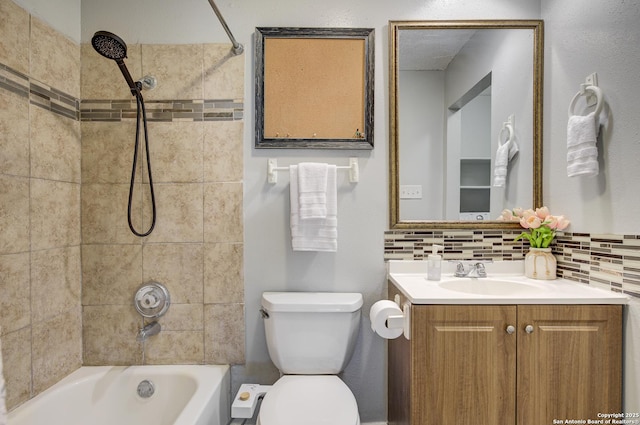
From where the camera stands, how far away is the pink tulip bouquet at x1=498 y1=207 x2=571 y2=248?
1.53m

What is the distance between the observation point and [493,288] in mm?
1551

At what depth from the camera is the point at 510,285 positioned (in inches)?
60.2

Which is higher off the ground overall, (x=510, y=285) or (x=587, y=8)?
(x=587, y=8)

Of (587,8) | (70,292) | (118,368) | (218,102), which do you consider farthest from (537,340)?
(70,292)

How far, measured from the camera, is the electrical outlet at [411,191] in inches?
66.6

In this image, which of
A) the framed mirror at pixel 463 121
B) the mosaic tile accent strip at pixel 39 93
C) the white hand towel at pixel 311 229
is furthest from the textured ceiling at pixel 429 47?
the mosaic tile accent strip at pixel 39 93

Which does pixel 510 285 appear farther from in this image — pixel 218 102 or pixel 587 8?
pixel 218 102

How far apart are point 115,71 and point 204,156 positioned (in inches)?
25.0

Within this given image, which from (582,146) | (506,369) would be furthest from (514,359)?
(582,146)

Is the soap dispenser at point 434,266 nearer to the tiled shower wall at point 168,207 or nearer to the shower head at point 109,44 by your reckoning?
the tiled shower wall at point 168,207

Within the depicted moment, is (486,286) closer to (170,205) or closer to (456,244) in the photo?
(456,244)

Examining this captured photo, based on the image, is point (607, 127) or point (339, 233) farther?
point (339, 233)

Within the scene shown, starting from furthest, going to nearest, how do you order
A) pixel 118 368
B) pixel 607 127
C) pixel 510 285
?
pixel 118 368 → pixel 510 285 → pixel 607 127

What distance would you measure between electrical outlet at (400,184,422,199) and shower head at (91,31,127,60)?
1.39 m
